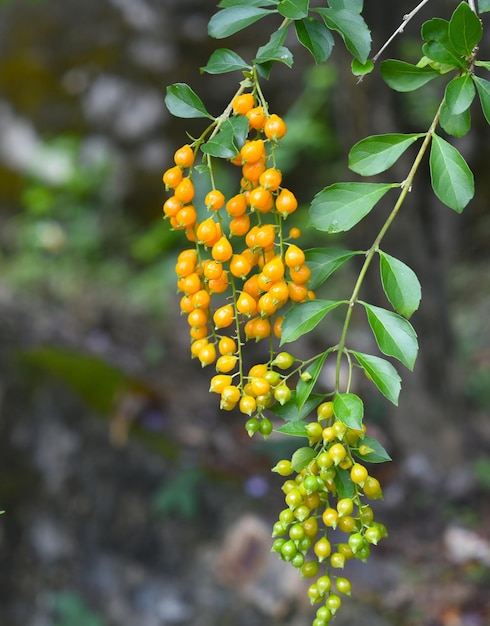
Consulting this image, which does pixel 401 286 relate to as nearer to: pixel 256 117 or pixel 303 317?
pixel 303 317

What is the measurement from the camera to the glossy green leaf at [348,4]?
92 centimetres

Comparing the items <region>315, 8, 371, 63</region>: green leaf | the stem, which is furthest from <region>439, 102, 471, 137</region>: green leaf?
<region>315, 8, 371, 63</region>: green leaf

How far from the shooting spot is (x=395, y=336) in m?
0.87

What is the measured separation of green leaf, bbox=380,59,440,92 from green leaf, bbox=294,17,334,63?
0.08m

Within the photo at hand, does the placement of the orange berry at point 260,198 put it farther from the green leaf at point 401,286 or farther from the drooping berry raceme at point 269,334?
the green leaf at point 401,286

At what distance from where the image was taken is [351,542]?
0.80m

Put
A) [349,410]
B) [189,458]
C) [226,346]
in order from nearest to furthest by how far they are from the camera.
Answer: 1. [349,410]
2. [226,346]
3. [189,458]

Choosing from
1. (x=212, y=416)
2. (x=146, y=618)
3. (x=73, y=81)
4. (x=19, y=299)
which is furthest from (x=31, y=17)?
(x=146, y=618)

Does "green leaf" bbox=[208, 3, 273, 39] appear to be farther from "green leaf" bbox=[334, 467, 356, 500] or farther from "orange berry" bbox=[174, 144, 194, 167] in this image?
"green leaf" bbox=[334, 467, 356, 500]

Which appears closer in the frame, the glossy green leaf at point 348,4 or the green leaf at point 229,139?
the green leaf at point 229,139

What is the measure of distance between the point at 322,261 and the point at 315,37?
29cm

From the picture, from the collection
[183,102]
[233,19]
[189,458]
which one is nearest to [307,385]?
[183,102]

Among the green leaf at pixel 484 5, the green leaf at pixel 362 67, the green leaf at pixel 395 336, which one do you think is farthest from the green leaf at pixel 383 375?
the green leaf at pixel 484 5

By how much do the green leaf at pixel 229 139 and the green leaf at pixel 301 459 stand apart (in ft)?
1.13
